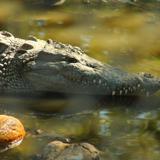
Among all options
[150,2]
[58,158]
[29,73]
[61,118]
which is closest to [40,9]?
[150,2]

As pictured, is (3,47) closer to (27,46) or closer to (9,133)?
(27,46)

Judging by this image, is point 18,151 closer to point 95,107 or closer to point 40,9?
point 95,107

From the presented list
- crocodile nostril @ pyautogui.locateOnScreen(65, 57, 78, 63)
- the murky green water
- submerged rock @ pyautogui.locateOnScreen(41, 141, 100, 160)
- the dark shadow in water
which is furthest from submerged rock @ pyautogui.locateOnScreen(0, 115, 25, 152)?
crocodile nostril @ pyautogui.locateOnScreen(65, 57, 78, 63)

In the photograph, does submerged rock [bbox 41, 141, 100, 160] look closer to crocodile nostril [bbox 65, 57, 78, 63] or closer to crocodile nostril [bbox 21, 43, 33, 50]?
crocodile nostril [bbox 65, 57, 78, 63]

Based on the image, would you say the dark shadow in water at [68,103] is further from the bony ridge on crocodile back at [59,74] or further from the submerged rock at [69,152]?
the submerged rock at [69,152]

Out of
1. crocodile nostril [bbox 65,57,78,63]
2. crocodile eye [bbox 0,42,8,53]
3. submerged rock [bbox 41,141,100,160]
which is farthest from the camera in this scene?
crocodile eye [bbox 0,42,8,53]
